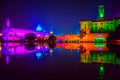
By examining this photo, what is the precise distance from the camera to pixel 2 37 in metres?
90.7

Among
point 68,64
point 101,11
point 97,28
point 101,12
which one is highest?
point 101,11

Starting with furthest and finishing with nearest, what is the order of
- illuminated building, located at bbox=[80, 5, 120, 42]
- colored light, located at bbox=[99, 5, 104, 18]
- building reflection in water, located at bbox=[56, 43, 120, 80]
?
1. colored light, located at bbox=[99, 5, 104, 18]
2. illuminated building, located at bbox=[80, 5, 120, 42]
3. building reflection in water, located at bbox=[56, 43, 120, 80]

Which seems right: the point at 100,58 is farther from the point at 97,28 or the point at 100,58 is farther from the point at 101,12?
the point at 101,12

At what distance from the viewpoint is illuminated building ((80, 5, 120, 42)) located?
78.0m

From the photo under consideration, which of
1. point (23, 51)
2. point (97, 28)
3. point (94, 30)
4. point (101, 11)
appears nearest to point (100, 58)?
point (23, 51)

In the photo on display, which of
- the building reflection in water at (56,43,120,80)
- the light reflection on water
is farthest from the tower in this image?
the light reflection on water

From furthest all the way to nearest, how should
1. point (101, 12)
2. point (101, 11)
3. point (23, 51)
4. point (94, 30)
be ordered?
1. point (101, 12)
2. point (101, 11)
3. point (94, 30)
4. point (23, 51)

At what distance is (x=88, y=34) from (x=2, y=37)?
31.7 m

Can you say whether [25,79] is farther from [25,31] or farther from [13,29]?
[25,31]

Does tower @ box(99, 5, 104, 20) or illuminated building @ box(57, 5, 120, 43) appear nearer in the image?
illuminated building @ box(57, 5, 120, 43)

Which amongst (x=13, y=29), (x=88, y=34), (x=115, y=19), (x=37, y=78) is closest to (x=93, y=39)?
(x=88, y=34)

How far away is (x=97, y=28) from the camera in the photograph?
82.9 m

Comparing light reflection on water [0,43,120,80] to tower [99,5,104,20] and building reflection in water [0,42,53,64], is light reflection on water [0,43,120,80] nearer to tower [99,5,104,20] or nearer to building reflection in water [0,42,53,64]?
building reflection in water [0,42,53,64]

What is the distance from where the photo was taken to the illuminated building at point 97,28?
78000 mm
